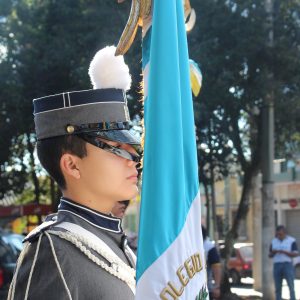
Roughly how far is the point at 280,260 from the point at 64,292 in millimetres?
10993

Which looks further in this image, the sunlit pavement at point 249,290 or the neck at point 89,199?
the sunlit pavement at point 249,290

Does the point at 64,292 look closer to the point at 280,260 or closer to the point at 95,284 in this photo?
the point at 95,284

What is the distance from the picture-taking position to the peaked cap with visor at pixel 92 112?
2072 mm

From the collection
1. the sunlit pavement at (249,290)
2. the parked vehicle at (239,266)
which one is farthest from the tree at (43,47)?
the parked vehicle at (239,266)

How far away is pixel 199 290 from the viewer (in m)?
1.89

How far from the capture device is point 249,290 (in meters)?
19.5

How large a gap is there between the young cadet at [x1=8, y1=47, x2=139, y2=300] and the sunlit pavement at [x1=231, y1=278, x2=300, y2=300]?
48.0ft

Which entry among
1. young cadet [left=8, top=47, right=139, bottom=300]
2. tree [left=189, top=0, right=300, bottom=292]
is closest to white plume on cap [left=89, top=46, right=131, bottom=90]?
young cadet [left=8, top=47, right=139, bottom=300]

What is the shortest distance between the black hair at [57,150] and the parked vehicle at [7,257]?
9107mm

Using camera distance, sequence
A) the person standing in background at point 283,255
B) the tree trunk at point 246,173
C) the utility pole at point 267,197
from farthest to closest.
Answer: the tree trunk at point 246,173 < the utility pole at point 267,197 < the person standing in background at point 283,255

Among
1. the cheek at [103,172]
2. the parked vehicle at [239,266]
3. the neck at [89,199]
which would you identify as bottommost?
the parked vehicle at [239,266]

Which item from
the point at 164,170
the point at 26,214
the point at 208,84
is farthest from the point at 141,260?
the point at 26,214

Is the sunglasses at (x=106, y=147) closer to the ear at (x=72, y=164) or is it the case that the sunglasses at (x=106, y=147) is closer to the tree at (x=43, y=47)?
the ear at (x=72, y=164)

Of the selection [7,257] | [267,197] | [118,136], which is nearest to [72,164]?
[118,136]
